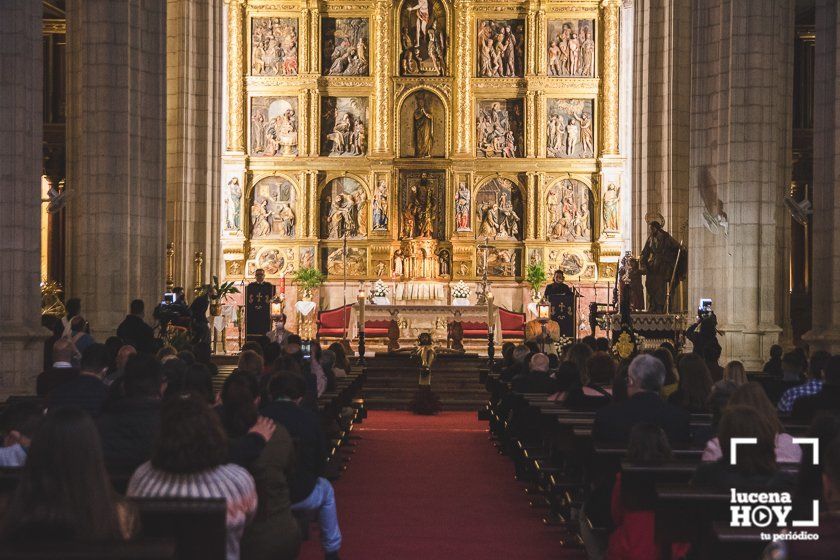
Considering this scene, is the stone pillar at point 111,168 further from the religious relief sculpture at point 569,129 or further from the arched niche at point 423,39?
the religious relief sculpture at point 569,129

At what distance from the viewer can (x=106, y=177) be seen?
20750mm

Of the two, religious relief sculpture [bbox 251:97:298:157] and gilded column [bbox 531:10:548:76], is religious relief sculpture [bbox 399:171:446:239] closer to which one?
religious relief sculpture [bbox 251:97:298:157]

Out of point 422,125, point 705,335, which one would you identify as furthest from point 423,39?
point 705,335

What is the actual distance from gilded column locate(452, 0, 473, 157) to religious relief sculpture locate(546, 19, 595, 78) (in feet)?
7.49

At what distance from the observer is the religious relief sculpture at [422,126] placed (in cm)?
3584

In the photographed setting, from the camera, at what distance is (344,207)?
35.8 metres

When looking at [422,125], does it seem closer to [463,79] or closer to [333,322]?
[463,79]

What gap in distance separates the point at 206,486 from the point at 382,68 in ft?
100

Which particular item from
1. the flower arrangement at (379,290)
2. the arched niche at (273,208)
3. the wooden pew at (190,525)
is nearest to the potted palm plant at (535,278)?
the flower arrangement at (379,290)

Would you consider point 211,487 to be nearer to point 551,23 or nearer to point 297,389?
point 297,389

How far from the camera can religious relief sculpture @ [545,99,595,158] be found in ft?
117

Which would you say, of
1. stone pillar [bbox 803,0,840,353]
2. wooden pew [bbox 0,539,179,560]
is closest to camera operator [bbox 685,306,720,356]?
stone pillar [bbox 803,0,840,353]

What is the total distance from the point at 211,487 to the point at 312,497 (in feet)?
10.1

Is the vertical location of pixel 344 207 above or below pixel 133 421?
above
